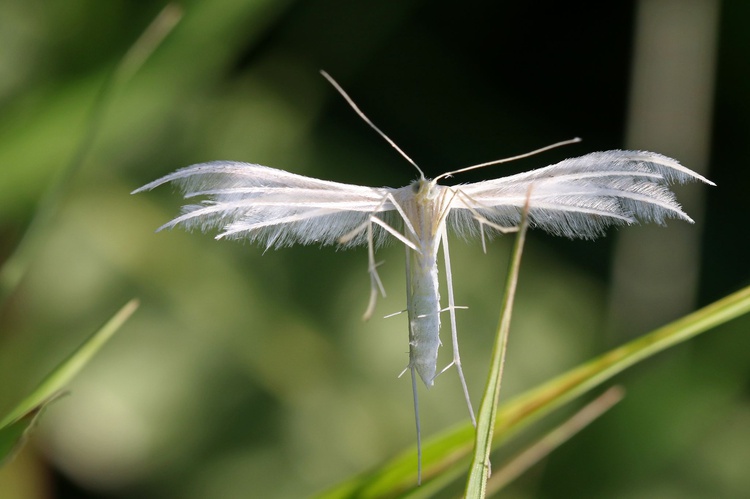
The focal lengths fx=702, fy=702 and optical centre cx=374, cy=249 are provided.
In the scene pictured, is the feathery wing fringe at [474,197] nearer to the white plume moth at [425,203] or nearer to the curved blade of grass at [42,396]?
the white plume moth at [425,203]

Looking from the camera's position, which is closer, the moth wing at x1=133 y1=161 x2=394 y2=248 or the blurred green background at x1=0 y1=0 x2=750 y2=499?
the moth wing at x1=133 y1=161 x2=394 y2=248

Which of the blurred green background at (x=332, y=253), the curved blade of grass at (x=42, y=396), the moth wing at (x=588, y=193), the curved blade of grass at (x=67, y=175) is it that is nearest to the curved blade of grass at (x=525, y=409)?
the moth wing at (x=588, y=193)

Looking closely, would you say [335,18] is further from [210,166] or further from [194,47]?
[210,166]

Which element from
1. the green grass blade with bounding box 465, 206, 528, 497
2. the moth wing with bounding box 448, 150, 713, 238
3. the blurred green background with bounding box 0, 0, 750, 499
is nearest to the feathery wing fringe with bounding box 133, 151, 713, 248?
the moth wing with bounding box 448, 150, 713, 238

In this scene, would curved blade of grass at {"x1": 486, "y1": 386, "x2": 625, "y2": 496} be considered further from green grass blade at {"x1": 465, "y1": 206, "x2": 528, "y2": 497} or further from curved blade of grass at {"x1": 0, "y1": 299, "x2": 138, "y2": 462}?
curved blade of grass at {"x1": 0, "y1": 299, "x2": 138, "y2": 462}

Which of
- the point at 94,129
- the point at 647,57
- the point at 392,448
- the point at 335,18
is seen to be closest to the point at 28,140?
the point at 94,129

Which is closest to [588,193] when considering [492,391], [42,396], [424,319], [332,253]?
[424,319]
